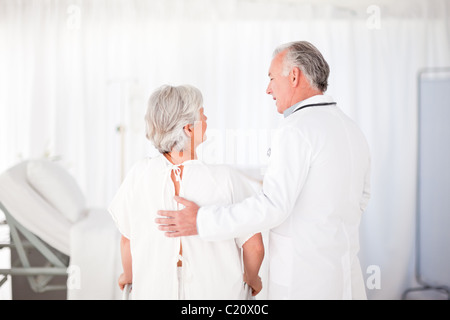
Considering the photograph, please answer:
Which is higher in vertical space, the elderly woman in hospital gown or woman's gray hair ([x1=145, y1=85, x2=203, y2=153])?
woman's gray hair ([x1=145, y1=85, x2=203, y2=153])

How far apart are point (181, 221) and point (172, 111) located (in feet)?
1.19

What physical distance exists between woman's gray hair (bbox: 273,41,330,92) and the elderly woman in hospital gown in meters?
0.36

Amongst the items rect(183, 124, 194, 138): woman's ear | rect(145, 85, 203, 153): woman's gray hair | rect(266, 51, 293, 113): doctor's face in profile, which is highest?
rect(266, 51, 293, 113): doctor's face in profile

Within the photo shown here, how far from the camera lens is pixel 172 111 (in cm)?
142

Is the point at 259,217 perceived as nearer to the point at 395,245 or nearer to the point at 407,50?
the point at 395,245

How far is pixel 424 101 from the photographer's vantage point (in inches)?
137

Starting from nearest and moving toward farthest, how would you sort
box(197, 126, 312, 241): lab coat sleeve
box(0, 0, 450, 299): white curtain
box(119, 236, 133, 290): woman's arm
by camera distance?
1. box(197, 126, 312, 241): lab coat sleeve
2. box(119, 236, 133, 290): woman's arm
3. box(0, 0, 450, 299): white curtain

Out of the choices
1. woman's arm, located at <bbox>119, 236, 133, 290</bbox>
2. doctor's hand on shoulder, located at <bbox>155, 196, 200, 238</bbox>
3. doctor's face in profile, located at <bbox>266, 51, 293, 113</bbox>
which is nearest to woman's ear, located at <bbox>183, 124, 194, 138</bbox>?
doctor's hand on shoulder, located at <bbox>155, 196, 200, 238</bbox>

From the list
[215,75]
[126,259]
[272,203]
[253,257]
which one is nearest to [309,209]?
[272,203]

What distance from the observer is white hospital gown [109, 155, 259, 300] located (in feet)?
4.75

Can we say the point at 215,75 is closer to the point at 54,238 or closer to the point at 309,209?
the point at 54,238

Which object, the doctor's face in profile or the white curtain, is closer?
the doctor's face in profile

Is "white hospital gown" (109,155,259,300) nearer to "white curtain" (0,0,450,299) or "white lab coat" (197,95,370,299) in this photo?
"white lab coat" (197,95,370,299)

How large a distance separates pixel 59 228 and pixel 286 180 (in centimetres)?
151
